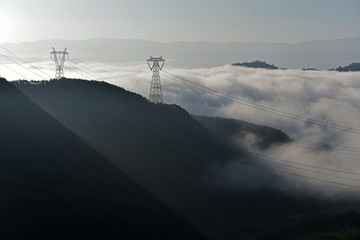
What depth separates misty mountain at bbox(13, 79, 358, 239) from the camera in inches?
4724

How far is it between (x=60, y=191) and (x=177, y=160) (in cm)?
5840

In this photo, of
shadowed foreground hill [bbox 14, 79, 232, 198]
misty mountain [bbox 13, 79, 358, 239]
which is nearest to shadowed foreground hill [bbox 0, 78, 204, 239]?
misty mountain [bbox 13, 79, 358, 239]

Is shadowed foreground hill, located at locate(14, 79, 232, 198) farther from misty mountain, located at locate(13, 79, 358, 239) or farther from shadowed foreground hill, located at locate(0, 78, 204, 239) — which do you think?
shadowed foreground hill, located at locate(0, 78, 204, 239)

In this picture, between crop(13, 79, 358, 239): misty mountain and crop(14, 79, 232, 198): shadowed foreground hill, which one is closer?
crop(13, 79, 358, 239): misty mountain

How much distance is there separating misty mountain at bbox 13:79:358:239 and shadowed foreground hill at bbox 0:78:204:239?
12875 mm

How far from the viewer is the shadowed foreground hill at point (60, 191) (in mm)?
75125

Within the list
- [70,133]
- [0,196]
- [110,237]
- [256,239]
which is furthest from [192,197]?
[0,196]

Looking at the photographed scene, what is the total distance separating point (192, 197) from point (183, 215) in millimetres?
17205

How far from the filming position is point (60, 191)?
85.1m

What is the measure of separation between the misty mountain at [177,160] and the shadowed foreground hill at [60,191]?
507 inches

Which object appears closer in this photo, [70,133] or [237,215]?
[70,133]

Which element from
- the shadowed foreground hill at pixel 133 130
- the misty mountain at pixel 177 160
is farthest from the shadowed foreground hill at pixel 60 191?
the shadowed foreground hill at pixel 133 130

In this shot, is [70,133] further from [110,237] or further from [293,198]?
[293,198]

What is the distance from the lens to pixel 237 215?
407 feet
